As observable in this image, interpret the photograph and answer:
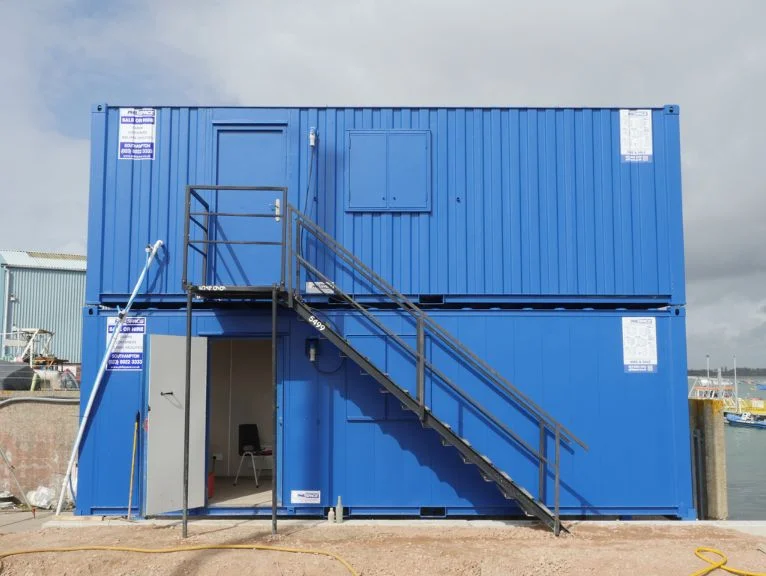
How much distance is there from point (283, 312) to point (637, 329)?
500 cm

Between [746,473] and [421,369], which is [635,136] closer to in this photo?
[421,369]

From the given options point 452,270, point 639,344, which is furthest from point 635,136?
point 452,270

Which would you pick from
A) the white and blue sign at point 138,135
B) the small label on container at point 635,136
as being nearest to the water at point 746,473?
the small label on container at point 635,136

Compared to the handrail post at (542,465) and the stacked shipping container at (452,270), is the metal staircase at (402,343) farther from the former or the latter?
the stacked shipping container at (452,270)

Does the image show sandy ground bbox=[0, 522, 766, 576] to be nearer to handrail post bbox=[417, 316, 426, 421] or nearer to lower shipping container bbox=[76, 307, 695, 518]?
lower shipping container bbox=[76, 307, 695, 518]

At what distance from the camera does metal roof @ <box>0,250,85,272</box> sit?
1259 inches

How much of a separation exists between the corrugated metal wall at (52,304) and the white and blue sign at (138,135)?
1076 inches

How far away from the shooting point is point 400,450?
830cm

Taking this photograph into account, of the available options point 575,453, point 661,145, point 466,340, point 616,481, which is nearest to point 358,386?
point 466,340

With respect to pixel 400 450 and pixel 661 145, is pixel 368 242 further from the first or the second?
pixel 661 145

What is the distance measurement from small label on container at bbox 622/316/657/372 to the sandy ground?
211 cm

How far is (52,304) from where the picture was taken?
3291 centimetres

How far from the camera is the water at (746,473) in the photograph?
1802 centimetres

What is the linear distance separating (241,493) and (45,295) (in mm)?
28490
